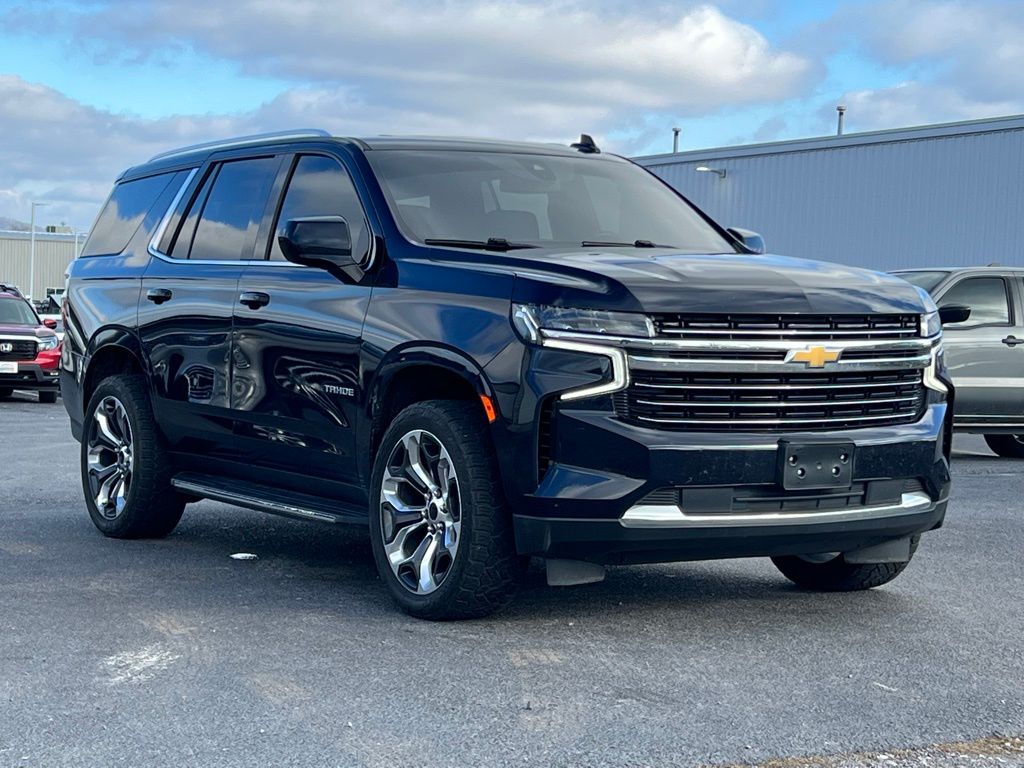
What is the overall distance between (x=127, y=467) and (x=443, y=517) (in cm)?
284

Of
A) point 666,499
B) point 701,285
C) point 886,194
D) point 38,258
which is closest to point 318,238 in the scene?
point 701,285

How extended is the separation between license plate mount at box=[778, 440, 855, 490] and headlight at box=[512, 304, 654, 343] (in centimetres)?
66

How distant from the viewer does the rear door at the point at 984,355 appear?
1409cm

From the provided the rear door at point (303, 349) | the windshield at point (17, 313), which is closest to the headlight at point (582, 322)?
the rear door at point (303, 349)

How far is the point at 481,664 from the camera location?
530cm

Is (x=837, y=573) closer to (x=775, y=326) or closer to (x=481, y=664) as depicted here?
(x=775, y=326)

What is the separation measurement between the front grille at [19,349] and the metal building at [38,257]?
9053 centimetres

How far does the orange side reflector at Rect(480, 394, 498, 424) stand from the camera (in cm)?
564

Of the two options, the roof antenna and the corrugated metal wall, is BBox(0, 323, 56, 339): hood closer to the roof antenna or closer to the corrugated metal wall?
the roof antenna

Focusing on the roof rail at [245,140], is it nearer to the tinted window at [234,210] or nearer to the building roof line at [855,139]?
the tinted window at [234,210]

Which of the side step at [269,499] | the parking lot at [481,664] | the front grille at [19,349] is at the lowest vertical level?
the front grille at [19,349]

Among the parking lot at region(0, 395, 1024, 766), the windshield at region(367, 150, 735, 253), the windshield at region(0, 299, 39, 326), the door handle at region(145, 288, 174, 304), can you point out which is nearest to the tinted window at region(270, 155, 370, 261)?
the windshield at region(367, 150, 735, 253)

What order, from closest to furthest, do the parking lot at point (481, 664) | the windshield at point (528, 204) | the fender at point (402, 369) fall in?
the parking lot at point (481, 664)
the fender at point (402, 369)
the windshield at point (528, 204)

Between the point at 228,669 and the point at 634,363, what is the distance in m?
1.69
